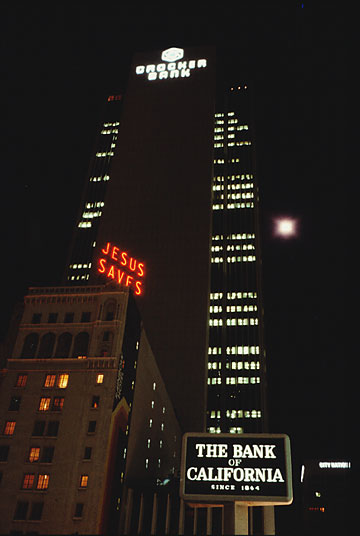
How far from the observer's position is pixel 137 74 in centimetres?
16175

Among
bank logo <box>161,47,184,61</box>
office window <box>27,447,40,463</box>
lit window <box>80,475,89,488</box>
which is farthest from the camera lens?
bank logo <box>161,47,184,61</box>

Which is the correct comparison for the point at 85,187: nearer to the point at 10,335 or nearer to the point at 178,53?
the point at 178,53

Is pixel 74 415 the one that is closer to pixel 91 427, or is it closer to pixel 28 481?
pixel 91 427

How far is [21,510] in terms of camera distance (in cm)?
4900

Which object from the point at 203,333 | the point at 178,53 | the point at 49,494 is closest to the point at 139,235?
the point at 203,333

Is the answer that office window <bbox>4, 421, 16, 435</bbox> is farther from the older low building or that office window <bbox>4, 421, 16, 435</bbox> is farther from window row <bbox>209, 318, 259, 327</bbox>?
window row <bbox>209, 318, 259, 327</bbox>

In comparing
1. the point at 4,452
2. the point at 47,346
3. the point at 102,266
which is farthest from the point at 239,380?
the point at 4,452

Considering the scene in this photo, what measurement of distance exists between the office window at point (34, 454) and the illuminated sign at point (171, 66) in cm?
13973

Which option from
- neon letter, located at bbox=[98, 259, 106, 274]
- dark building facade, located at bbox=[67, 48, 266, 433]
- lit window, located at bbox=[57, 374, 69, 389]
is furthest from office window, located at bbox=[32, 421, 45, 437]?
dark building facade, located at bbox=[67, 48, 266, 433]

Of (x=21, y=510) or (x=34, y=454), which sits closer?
(x=21, y=510)

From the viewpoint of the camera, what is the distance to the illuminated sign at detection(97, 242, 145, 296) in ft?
240

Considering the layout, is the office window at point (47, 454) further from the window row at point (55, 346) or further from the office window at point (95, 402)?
the window row at point (55, 346)

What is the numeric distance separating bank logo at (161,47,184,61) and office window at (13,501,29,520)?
153 meters

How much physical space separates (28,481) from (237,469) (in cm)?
3754
